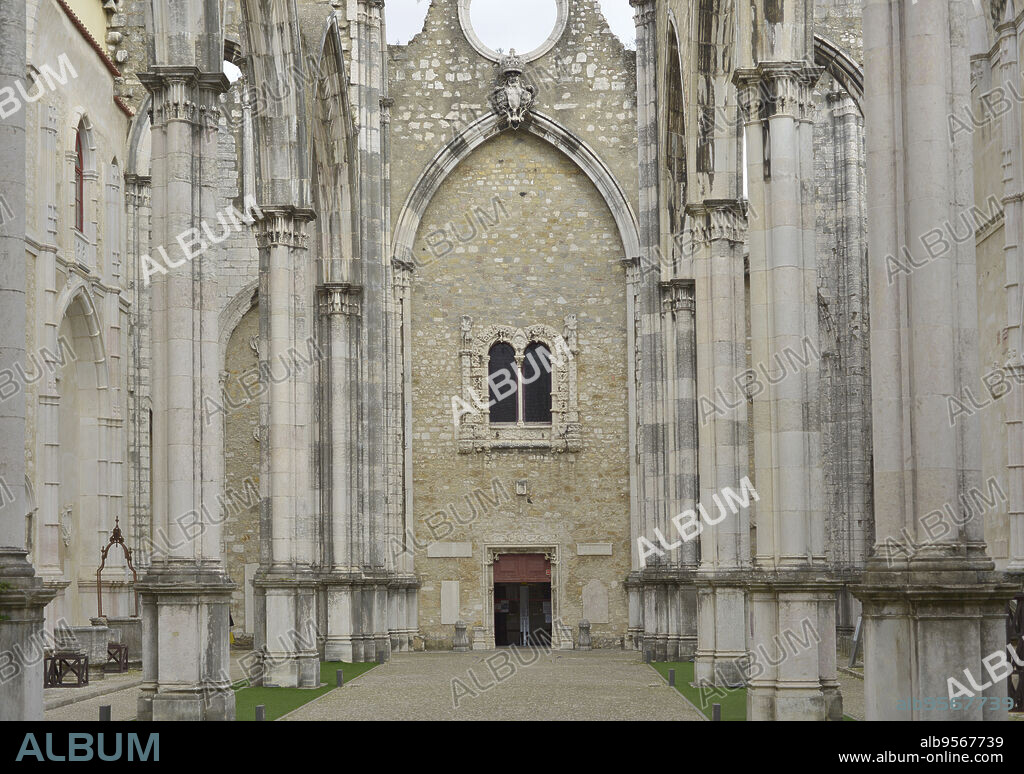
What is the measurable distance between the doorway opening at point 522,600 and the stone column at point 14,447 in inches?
812

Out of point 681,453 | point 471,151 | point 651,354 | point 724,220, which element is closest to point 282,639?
point 681,453

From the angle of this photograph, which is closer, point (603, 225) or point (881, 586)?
point (881, 586)

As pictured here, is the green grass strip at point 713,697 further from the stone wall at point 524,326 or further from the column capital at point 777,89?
the stone wall at point 524,326

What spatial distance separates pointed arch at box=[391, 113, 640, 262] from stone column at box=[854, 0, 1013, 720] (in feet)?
65.6

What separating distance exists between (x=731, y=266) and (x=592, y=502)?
11.6 m

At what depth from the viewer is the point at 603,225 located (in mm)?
29875

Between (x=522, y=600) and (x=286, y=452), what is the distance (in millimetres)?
11388

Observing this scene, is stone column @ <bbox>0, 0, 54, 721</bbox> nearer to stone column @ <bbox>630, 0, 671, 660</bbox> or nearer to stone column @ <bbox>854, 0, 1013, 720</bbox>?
stone column @ <bbox>854, 0, 1013, 720</bbox>

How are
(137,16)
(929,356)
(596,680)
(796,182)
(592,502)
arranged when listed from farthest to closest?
(592,502)
(137,16)
(596,680)
(796,182)
(929,356)

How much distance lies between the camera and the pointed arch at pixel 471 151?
29328mm

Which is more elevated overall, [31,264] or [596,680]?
[31,264]

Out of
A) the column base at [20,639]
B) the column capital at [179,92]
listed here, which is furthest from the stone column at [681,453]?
the column base at [20,639]
